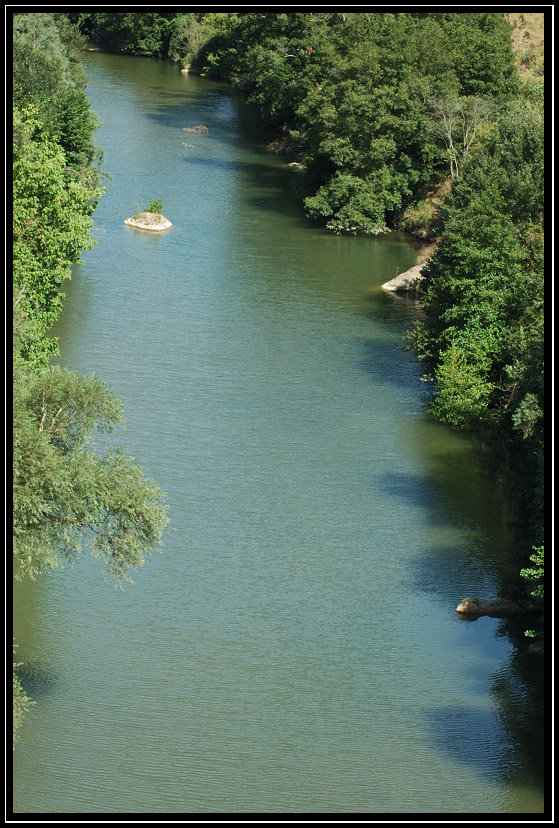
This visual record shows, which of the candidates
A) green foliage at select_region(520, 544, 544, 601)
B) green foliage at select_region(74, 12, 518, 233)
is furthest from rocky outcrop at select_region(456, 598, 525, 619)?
green foliage at select_region(74, 12, 518, 233)

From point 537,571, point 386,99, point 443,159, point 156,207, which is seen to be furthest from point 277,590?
point 443,159

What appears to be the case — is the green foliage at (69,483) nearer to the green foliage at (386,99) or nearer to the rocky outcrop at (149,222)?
the rocky outcrop at (149,222)

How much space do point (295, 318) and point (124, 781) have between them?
31.2 metres

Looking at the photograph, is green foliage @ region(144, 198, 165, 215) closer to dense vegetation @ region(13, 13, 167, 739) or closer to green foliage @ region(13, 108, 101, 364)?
green foliage @ region(13, 108, 101, 364)

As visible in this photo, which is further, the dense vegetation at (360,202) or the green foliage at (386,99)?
the green foliage at (386,99)

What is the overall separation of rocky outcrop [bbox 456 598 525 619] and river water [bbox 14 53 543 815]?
36 centimetres

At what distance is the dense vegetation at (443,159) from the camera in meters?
43.7

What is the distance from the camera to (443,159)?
67.2 metres

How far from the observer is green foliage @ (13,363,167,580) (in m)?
25.0

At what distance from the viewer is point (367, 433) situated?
44250 mm

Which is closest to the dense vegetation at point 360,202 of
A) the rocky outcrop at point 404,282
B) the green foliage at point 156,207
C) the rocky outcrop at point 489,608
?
the rocky outcrop at point 489,608

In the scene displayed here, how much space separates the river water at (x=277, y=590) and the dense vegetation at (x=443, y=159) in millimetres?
2764
